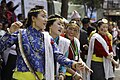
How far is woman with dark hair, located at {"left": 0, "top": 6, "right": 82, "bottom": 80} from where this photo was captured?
423cm

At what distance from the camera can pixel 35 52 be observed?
4.23 metres

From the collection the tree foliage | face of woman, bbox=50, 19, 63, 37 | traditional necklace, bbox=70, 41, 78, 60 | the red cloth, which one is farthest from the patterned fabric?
the tree foliage

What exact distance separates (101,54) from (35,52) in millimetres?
3176

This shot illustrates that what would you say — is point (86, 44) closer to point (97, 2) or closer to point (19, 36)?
point (19, 36)

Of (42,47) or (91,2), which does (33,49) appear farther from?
(91,2)

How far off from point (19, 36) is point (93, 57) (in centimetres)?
338

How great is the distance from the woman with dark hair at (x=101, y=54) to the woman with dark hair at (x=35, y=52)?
2.93 m

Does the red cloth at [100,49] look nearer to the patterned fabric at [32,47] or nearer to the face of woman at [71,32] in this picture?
the face of woman at [71,32]

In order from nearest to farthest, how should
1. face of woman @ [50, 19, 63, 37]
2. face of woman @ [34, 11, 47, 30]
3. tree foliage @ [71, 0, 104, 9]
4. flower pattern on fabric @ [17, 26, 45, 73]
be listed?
flower pattern on fabric @ [17, 26, 45, 73], face of woman @ [34, 11, 47, 30], face of woman @ [50, 19, 63, 37], tree foliage @ [71, 0, 104, 9]

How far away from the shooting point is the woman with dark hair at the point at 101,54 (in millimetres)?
7156

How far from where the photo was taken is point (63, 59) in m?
4.30

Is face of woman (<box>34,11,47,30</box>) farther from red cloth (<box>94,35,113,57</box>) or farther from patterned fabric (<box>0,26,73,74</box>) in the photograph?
red cloth (<box>94,35,113,57</box>)

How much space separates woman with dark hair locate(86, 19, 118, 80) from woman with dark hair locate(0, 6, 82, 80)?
9.60ft

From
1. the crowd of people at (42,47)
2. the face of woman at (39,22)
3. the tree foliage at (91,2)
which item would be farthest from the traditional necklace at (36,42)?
the tree foliage at (91,2)
